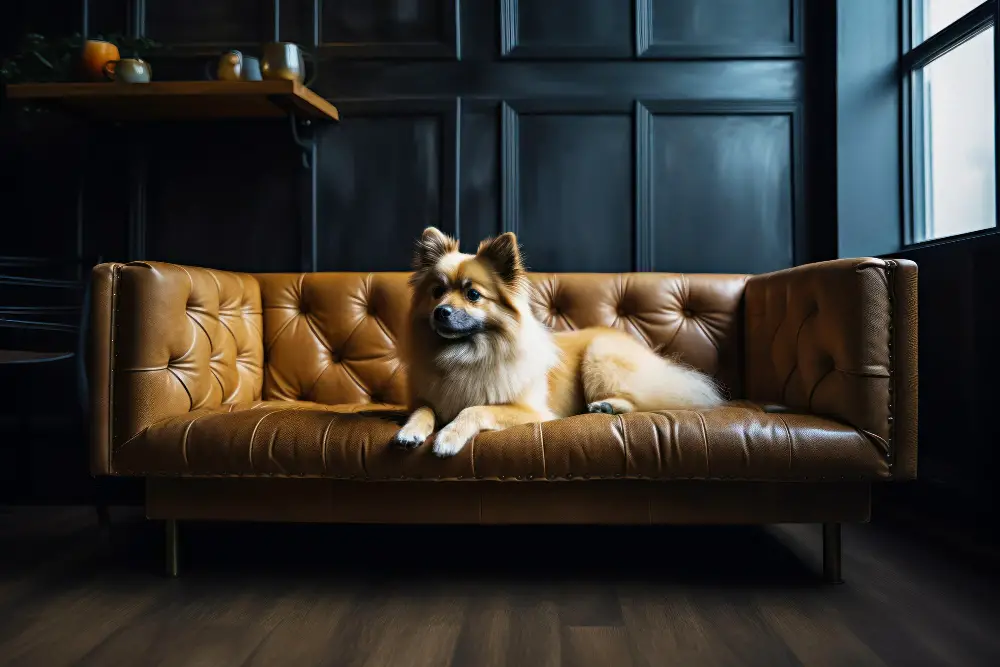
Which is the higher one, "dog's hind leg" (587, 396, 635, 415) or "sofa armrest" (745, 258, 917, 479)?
"sofa armrest" (745, 258, 917, 479)

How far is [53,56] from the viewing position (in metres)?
2.77

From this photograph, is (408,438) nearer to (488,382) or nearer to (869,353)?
(488,382)

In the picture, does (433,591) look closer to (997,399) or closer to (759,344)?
(759,344)

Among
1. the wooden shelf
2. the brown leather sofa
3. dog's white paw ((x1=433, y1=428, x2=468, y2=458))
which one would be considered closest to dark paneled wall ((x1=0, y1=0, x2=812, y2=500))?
the wooden shelf

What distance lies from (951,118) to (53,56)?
142 inches

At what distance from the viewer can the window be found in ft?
7.85

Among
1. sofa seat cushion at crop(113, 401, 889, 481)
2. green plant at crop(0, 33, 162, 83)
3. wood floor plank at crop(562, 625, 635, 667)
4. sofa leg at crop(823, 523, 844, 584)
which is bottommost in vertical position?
wood floor plank at crop(562, 625, 635, 667)

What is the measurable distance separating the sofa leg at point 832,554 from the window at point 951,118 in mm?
1256

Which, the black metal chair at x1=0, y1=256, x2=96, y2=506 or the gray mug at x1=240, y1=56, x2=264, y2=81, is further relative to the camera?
the black metal chair at x1=0, y1=256, x2=96, y2=506

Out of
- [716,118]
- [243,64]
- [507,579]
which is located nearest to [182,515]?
[507,579]

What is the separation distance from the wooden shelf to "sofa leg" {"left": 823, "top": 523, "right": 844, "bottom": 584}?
234cm

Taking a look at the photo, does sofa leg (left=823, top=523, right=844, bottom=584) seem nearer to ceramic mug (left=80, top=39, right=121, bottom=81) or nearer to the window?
the window

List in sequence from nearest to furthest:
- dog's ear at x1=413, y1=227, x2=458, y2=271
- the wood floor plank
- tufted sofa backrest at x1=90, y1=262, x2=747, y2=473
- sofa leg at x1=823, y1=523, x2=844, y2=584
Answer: the wood floor plank
sofa leg at x1=823, y1=523, x2=844, y2=584
dog's ear at x1=413, y1=227, x2=458, y2=271
tufted sofa backrest at x1=90, y1=262, x2=747, y2=473

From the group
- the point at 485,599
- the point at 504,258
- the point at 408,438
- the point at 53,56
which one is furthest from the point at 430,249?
the point at 53,56
